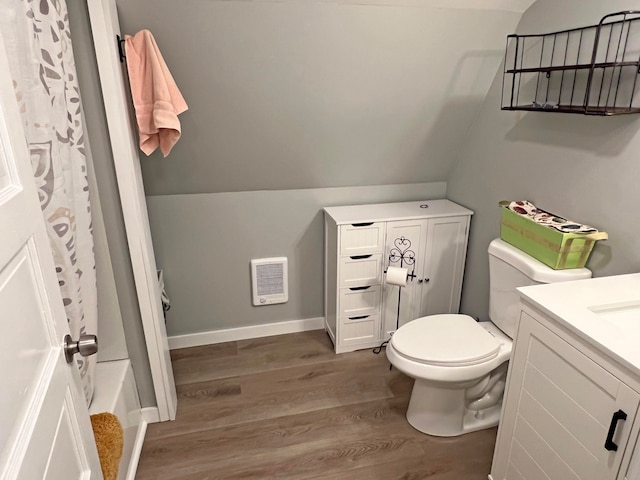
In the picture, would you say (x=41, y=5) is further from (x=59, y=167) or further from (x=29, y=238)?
(x=29, y=238)

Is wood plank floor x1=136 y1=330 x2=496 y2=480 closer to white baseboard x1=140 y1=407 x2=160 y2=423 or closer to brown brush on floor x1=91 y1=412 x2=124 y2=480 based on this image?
white baseboard x1=140 y1=407 x2=160 y2=423

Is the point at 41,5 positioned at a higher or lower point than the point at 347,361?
higher

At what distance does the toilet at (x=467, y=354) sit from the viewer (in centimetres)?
177

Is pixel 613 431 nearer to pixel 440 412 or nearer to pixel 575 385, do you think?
pixel 575 385

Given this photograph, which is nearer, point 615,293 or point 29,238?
point 29,238

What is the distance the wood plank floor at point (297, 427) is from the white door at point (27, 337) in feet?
3.25

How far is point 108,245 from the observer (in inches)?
67.4

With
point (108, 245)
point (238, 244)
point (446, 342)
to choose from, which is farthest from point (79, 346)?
point (238, 244)

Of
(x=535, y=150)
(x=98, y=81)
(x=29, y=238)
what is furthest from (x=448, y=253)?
(x=29, y=238)

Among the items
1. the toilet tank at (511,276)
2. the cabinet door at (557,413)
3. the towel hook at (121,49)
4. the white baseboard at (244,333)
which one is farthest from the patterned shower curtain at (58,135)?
the toilet tank at (511,276)

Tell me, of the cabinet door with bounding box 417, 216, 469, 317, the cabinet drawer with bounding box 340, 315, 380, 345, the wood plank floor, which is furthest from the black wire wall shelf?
the wood plank floor

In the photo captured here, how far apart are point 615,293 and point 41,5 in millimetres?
1896

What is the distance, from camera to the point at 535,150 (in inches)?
76.0

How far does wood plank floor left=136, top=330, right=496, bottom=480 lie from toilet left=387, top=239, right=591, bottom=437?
0.35 ft
